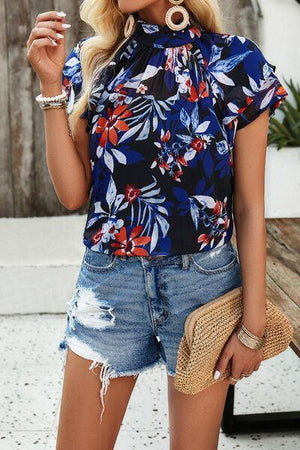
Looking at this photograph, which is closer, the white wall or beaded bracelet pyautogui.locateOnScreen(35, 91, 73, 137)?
beaded bracelet pyautogui.locateOnScreen(35, 91, 73, 137)

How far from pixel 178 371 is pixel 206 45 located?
68 cm

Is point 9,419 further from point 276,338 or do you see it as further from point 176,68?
point 176,68

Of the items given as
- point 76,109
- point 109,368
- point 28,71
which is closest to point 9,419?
point 109,368

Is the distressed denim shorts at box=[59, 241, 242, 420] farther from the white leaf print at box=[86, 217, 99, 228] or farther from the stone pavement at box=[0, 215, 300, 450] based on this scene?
the stone pavement at box=[0, 215, 300, 450]

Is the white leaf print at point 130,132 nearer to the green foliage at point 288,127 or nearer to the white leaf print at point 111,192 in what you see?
the white leaf print at point 111,192

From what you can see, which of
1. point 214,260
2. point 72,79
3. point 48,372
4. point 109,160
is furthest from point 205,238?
point 48,372

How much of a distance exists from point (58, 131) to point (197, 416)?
0.67 m

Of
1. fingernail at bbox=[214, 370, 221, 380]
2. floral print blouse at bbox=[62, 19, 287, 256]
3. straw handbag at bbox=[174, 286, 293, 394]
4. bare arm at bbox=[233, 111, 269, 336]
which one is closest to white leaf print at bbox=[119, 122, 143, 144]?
floral print blouse at bbox=[62, 19, 287, 256]

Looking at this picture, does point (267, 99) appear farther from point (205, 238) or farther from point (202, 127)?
point (205, 238)

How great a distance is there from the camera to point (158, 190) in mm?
1683

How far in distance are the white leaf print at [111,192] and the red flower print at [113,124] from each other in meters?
0.08

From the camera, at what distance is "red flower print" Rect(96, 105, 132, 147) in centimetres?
170

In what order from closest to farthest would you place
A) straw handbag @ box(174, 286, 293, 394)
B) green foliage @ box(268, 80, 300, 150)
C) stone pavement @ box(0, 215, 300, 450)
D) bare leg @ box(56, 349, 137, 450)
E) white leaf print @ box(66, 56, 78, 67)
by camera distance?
1. straw handbag @ box(174, 286, 293, 394)
2. bare leg @ box(56, 349, 137, 450)
3. white leaf print @ box(66, 56, 78, 67)
4. stone pavement @ box(0, 215, 300, 450)
5. green foliage @ box(268, 80, 300, 150)

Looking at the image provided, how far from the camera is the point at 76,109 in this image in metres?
1.77
